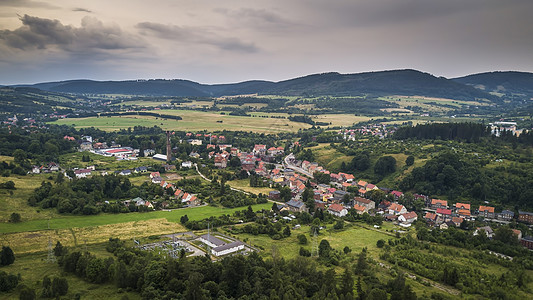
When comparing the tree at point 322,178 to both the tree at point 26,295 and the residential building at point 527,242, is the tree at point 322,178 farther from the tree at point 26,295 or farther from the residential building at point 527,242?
the tree at point 26,295

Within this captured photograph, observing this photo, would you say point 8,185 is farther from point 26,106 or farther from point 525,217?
point 26,106

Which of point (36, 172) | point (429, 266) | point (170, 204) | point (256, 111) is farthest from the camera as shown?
point (256, 111)

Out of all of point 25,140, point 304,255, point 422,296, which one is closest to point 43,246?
point 304,255

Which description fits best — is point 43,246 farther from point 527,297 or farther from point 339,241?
point 527,297

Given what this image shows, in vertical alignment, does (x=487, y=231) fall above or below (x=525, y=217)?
below

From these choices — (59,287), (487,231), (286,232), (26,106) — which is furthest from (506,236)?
(26,106)

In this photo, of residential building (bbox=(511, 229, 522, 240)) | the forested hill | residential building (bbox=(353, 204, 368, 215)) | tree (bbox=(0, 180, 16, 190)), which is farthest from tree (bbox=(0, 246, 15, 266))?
the forested hill

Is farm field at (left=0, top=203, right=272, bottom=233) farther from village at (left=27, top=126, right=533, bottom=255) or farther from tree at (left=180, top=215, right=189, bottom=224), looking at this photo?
village at (left=27, top=126, right=533, bottom=255)
